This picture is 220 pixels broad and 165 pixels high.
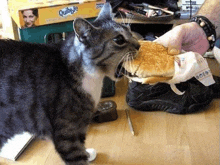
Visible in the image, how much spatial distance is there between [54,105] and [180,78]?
0.43 metres

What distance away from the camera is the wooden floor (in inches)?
45.1

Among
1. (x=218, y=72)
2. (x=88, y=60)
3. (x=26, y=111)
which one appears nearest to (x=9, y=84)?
(x=26, y=111)

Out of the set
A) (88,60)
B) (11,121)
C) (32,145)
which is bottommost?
(32,145)

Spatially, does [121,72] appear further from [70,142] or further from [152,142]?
Answer: [152,142]

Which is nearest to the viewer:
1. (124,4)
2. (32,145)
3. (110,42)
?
(110,42)

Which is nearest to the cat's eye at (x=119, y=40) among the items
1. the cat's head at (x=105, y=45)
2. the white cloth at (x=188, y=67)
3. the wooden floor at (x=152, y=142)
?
the cat's head at (x=105, y=45)

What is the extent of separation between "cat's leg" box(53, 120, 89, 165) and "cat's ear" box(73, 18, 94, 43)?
0.92 feet

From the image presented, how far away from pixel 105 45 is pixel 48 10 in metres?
0.54

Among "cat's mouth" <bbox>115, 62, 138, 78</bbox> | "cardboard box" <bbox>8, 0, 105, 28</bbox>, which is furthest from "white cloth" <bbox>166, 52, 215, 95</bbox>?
"cardboard box" <bbox>8, 0, 105, 28</bbox>

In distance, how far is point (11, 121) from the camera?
92 centimetres

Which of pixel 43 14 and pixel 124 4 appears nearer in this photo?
pixel 43 14

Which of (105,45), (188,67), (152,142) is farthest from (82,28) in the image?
(152,142)

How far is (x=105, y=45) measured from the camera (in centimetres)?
83

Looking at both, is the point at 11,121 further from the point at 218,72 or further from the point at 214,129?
the point at 218,72
